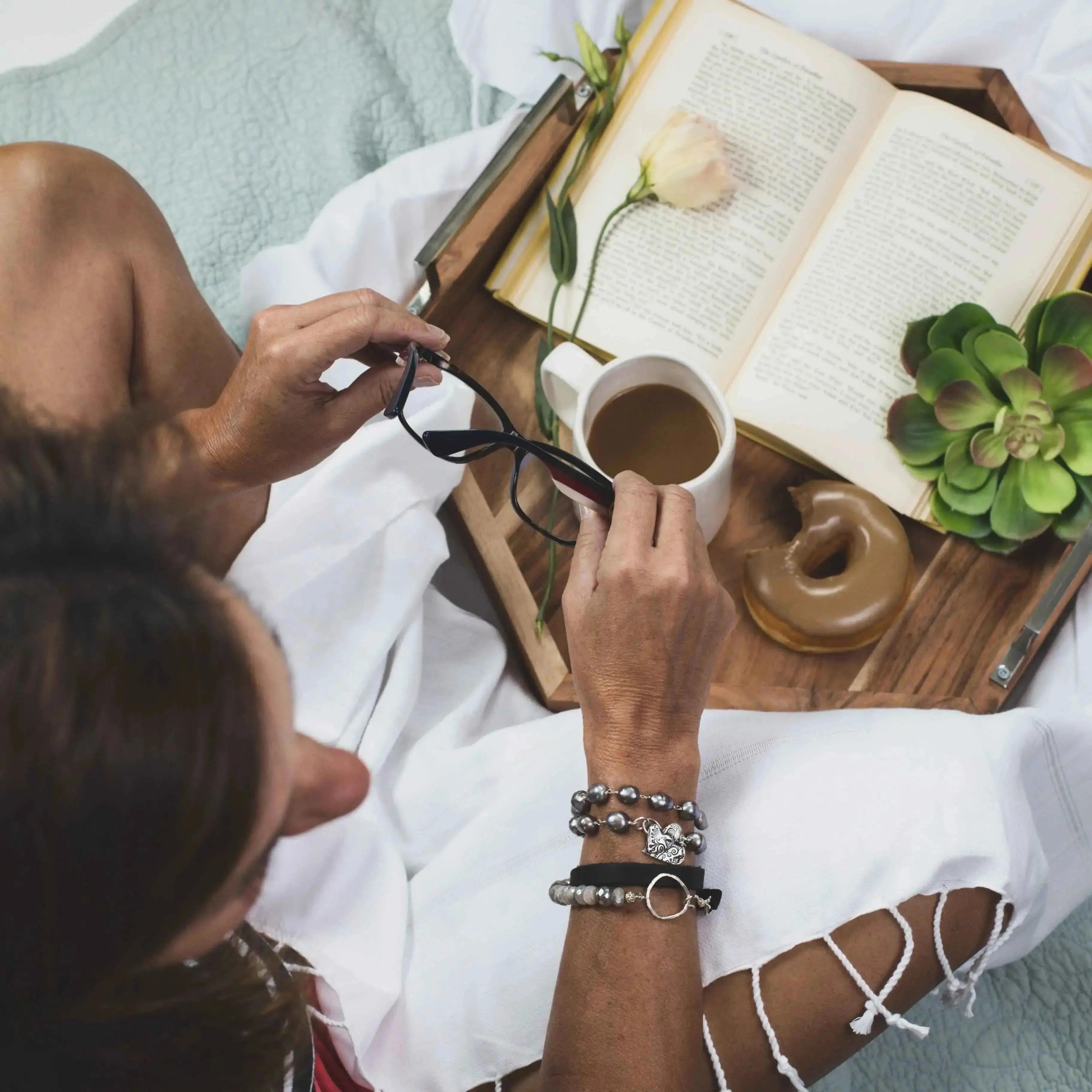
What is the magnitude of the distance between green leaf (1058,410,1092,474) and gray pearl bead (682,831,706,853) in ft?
1.08

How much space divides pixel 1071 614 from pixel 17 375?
68cm

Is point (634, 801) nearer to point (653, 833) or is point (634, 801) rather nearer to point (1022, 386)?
point (653, 833)

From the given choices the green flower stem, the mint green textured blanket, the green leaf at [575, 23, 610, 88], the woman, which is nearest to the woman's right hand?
the woman

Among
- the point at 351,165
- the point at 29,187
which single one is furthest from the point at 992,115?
the point at 29,187

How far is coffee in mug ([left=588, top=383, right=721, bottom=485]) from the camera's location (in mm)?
562

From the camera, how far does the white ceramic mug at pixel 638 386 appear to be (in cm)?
53

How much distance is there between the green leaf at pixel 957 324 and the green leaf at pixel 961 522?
0.10 meters

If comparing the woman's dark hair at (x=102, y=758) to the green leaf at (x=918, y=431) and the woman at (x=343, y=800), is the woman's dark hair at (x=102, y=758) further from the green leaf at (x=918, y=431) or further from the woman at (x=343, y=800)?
the green leaf at (x=918, y=431)

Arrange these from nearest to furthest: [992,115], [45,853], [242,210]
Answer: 1. [45,853]
2. [992,115]
3. [242,210]

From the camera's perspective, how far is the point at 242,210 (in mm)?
857

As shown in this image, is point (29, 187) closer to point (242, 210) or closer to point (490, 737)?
point (242, 210)

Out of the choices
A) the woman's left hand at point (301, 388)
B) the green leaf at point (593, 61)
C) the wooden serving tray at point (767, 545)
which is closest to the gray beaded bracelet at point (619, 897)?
the wooden serving tray at point (767, 545)

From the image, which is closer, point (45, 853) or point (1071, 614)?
point (45, 853)

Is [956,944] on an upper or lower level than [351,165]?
lower
